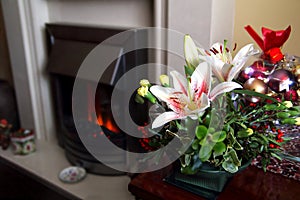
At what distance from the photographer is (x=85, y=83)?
1.65 m

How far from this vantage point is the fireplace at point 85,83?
1449mm

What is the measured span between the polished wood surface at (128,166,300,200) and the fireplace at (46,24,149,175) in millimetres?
563

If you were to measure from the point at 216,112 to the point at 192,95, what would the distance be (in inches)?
2.5

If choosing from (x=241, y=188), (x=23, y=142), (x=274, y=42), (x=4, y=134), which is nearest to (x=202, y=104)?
(x=241, y=188)


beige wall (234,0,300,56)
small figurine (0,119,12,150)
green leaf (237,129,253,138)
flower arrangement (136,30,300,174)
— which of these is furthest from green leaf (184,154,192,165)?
small figurine (0,119,12,150)

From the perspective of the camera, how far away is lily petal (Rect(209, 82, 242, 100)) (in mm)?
625

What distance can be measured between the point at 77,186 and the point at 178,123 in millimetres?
1079

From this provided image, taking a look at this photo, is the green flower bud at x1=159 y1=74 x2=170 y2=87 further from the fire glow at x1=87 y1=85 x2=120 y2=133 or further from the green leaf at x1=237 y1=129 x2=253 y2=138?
the fire glow at x1=87 y1=85 x2=120 y2=133

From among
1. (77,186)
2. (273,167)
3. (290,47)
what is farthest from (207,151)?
(77,186)

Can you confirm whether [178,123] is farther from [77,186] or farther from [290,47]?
[77,186]

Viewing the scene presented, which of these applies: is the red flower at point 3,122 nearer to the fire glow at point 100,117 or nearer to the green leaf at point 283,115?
the fire glow at point 100,117

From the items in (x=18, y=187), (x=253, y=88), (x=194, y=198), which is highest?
(x=253, y=88)

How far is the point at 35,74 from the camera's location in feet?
6.22

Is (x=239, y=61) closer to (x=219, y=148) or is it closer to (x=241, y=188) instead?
(x=219, y=148)
